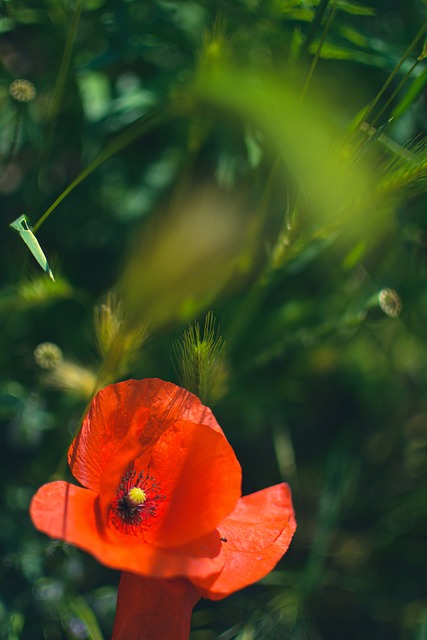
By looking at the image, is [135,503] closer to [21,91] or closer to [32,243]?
[32,243]

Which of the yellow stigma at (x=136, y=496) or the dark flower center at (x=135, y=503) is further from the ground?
the yellow stigma at (x=136, y=496)

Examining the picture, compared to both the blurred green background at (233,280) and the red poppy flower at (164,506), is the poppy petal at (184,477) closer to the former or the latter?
the red poppy flower at (164,506)

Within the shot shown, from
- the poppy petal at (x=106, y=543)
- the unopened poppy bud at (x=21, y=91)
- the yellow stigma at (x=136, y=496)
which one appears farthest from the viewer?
the unopened poppy bud at (x=21, y=91)

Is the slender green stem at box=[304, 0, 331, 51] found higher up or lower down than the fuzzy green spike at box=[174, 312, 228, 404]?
higher up

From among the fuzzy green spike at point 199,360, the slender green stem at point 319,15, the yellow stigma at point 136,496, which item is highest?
the slender green stem at point 319,15

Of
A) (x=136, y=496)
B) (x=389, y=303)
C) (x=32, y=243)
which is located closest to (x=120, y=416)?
(x=136, y=496)

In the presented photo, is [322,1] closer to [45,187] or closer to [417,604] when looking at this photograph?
[45,187]

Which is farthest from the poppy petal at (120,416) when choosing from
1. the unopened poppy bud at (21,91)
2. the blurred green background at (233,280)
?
the unopened poppy bud at (21,91)

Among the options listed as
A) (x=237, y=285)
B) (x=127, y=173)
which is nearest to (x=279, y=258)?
(x=237, y=285)

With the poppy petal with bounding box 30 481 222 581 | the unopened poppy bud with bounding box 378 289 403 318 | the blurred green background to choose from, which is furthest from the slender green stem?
the poppy petal with bounding box 30 481 222 581

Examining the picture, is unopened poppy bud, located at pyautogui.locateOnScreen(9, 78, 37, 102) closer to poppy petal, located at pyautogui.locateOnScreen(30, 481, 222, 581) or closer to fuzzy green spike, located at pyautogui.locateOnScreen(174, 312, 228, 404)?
fuzzy green spike, located at pyautogui.locateOnScreen(174, 312, 228, 404)
